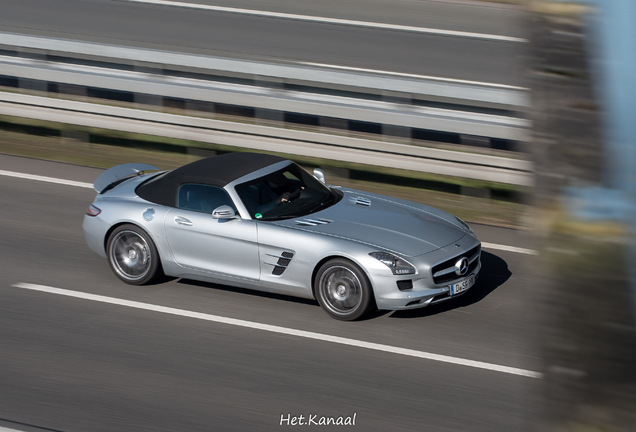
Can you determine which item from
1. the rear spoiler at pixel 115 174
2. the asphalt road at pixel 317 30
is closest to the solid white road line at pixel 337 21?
the asphalt road at pixel 317 30

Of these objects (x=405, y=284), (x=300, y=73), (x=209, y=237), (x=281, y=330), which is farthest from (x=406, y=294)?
(x=300, y=73)

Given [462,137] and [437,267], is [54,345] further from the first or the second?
[462,137]

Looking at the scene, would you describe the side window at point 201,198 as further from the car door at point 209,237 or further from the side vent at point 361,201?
the side vent at point 361,201

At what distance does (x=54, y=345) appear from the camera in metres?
6.74

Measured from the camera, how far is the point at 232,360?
6.54 metres

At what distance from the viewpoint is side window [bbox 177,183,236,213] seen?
7.78m

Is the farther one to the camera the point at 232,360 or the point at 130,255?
the point at 130,255

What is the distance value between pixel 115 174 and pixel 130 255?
1421 millimetres

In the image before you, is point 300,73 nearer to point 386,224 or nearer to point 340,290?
point 386,224

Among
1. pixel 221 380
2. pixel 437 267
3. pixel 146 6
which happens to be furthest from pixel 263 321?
pixel 146 6

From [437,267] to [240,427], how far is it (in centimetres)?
256

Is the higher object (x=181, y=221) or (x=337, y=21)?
(x=337, y=21)

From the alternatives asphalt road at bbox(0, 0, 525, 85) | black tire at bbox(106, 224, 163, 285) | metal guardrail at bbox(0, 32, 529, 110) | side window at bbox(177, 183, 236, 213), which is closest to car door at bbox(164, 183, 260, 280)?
side window at bbox(177, 183, 236, 213)

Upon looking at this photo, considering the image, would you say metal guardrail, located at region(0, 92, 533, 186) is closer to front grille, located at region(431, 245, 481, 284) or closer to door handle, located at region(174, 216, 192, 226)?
front grille, located at region(431, 245, 481, 284)
